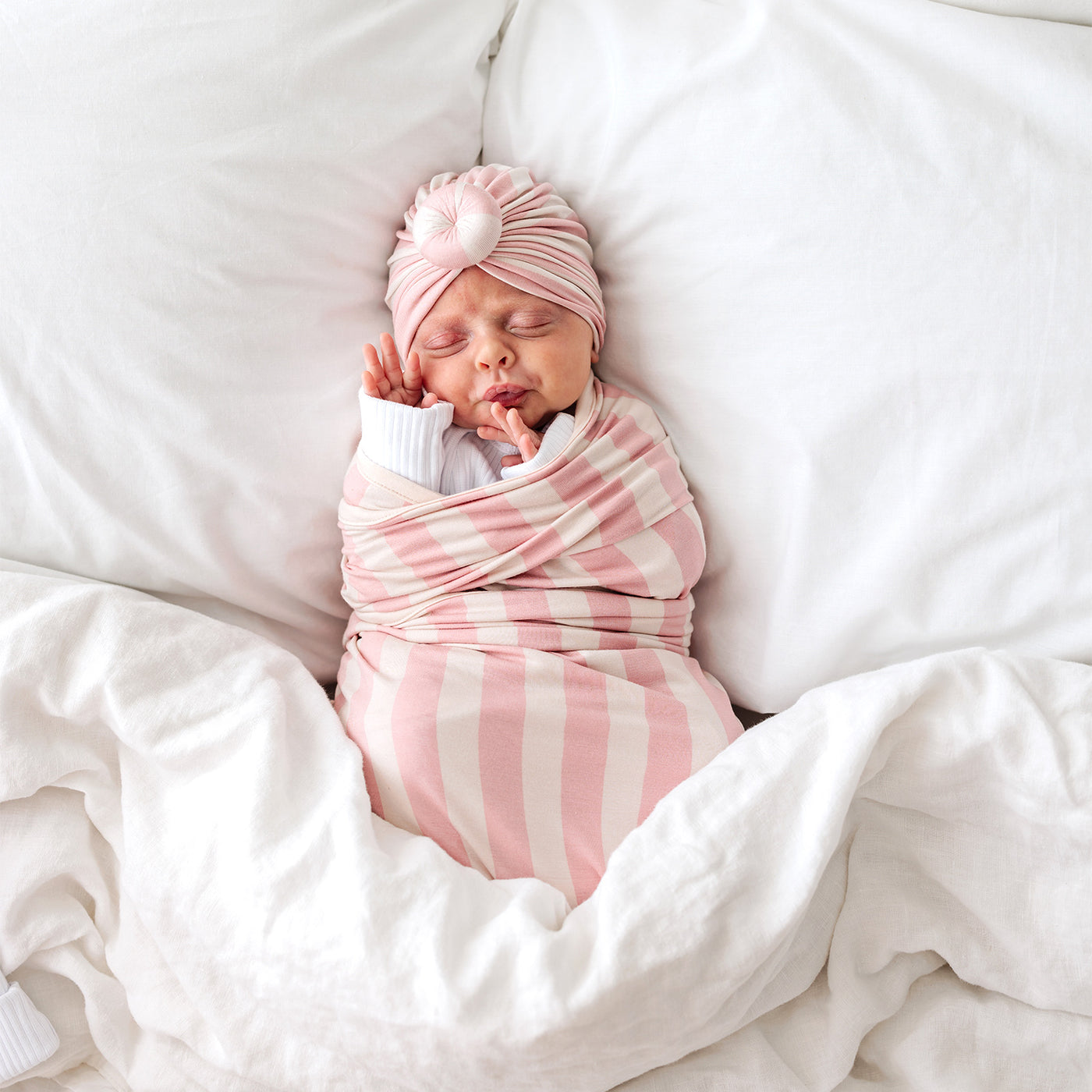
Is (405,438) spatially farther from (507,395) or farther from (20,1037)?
(20,1037)

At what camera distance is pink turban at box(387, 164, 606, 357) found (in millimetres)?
1078

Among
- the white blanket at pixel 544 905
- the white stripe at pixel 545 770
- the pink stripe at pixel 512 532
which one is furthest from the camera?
the pink stripe at pixel 512 532

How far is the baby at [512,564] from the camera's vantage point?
0.98 meters

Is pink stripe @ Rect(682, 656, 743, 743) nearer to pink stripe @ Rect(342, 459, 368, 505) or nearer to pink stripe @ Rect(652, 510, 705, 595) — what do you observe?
pink stripe @ Rect(652, 510, 705, 595)

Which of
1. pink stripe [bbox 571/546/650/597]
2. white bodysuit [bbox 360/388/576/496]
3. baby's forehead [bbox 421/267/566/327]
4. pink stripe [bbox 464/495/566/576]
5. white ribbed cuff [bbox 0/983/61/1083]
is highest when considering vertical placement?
baby's forehead [bbox 421/267/566/327]

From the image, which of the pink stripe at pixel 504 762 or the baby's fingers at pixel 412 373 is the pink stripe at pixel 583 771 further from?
the baby's fingers at pixel 412 373

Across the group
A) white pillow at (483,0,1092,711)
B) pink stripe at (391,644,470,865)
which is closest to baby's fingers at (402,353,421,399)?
white pillow at (483,0,1092,711)

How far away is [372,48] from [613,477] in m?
0.55

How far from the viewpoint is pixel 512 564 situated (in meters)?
1.07

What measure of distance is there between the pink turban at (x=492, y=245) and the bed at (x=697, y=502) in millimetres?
42

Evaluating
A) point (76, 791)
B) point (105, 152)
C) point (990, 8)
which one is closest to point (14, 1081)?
point (76, 791)

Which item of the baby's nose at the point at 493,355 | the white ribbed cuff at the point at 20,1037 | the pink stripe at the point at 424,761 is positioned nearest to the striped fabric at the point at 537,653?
the pink stripe at the point at 424,761

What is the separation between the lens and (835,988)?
Answer: 2.91 feet

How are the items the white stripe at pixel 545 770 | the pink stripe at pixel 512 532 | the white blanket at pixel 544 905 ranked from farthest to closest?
the pink stripe at pixel 512 532 → the white stripe at pixel 545 770 → the white blanket at pixel 544 905
